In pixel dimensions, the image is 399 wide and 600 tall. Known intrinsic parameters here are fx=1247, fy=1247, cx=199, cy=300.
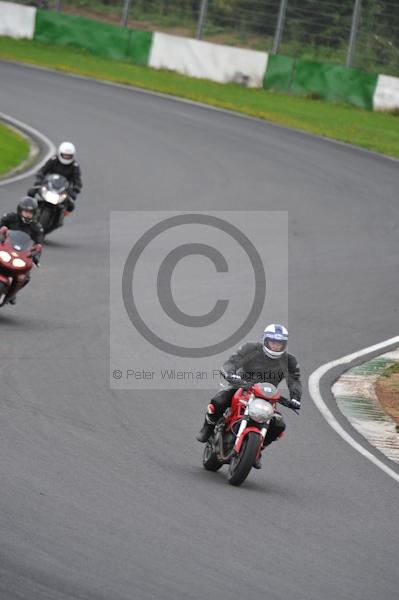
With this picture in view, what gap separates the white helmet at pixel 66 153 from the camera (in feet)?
74.8

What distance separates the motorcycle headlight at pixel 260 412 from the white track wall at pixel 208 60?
33.2 meters

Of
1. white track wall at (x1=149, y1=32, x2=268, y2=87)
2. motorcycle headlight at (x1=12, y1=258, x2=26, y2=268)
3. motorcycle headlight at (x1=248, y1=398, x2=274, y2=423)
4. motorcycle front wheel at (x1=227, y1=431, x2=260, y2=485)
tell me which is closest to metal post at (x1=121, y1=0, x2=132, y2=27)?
white track wall at (x1=149, y1=32, x2=268, y2=87)

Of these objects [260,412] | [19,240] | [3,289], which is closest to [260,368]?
[260,412]

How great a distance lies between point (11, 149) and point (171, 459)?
2017 centimetres

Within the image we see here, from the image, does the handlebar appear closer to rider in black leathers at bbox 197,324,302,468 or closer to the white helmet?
rider in black leathers at bbox 197,324,302,468

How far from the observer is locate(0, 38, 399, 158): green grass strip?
1485 inches

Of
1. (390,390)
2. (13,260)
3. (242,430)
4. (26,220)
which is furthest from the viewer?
(26,220)

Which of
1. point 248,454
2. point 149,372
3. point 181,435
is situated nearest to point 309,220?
point 149,372

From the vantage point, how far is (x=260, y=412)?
10.9 metres

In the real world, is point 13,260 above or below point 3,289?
above

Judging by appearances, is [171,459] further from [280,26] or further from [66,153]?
[280,26]

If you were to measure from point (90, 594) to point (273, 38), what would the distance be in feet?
123

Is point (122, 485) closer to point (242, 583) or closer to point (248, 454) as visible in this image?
point (248, 454)

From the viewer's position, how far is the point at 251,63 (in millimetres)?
43188
